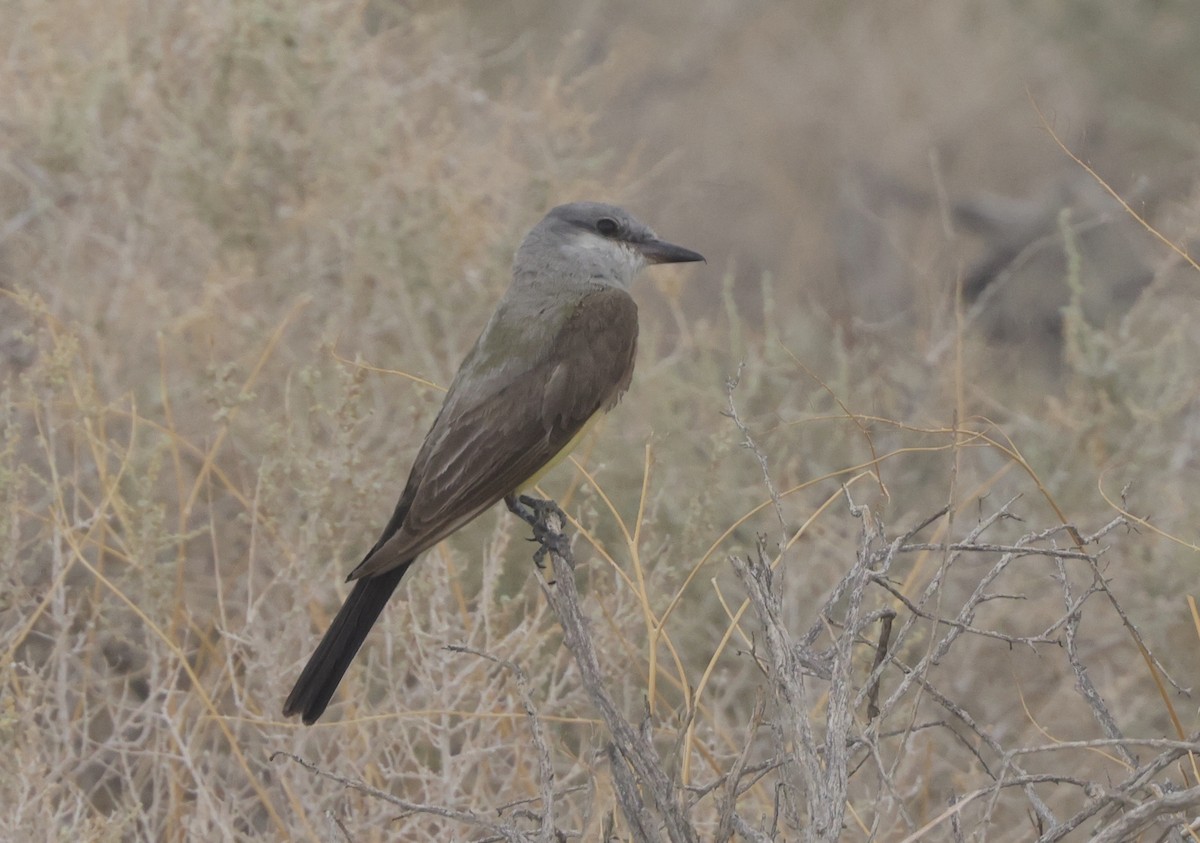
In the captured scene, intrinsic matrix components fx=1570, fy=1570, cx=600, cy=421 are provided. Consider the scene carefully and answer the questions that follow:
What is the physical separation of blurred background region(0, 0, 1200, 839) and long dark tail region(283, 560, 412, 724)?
382 millimetres

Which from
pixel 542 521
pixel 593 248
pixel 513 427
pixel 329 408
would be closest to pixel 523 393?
pixel 513 427

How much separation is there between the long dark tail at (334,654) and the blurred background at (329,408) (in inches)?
15.0

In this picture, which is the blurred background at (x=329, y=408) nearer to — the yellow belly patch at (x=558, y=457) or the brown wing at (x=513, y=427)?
the yellow belly patch at (x=558, y=457)

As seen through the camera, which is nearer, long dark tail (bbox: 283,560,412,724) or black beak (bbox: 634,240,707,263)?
long dark tail (bbox: 283,560,412,724)

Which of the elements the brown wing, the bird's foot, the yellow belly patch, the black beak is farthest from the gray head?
the bird's foot

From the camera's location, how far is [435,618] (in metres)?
3.70

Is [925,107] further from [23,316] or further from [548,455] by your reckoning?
[548,455]

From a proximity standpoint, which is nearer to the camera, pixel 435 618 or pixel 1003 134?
pixel 435 618

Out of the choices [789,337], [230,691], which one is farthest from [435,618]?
[789,337]

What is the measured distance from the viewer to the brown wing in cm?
339

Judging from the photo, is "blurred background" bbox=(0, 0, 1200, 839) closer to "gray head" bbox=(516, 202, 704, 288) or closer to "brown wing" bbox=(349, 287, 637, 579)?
"brown wing" bbox=(349, 287, 637, 579)

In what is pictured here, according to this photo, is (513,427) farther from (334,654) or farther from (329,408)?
(329,408)

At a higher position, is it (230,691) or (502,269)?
(502,269)

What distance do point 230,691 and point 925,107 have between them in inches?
335
